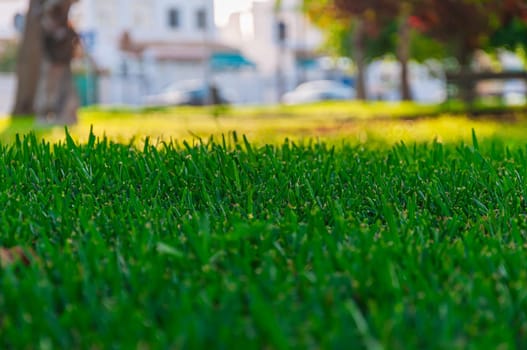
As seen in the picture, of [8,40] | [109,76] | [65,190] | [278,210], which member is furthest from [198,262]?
[8,40]

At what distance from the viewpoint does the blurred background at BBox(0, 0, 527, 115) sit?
34.8 metres

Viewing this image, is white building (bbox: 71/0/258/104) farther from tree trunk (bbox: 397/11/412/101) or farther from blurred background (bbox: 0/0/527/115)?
tree trunk (bbox: 397/11/412/101)

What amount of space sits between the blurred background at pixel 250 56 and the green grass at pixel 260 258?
2219cm

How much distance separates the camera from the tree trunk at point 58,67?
14.0 metres

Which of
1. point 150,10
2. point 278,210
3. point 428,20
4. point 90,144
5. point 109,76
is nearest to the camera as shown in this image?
point 278,210

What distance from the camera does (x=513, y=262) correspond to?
6.96ft

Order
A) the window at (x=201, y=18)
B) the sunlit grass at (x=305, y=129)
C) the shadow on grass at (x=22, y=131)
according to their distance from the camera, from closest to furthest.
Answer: the sunlit grass at (x=305, y=129) < the shadow on grass at (x=22, y=131) < the window at (x=201, y=18)

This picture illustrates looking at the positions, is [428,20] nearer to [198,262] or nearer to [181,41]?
[198,262]

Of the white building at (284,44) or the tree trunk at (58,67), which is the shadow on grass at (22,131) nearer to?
the tree trunk at (58,67)

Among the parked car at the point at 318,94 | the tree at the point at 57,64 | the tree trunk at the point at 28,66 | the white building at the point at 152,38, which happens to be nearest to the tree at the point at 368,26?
the tree at the point at 57,64

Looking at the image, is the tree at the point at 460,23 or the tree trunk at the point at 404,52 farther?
the tree trunk at the point at 404,52

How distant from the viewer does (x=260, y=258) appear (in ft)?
7.29

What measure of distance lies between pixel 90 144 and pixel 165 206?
1074 mm

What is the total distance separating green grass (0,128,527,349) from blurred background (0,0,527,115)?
874 inches
